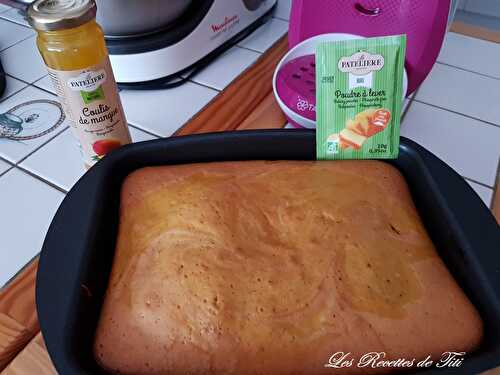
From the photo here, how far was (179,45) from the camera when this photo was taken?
0.83 metres

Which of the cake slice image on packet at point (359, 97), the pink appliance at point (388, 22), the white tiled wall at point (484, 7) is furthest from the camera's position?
the white tiled wall at point (484, 7)

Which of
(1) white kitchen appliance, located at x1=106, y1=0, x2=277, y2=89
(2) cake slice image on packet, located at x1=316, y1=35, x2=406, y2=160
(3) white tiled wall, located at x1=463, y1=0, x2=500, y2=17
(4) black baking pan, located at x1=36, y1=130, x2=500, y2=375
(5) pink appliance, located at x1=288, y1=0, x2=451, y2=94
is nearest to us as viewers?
(4) black baking pan, located at x1=36, y1=130, x2=500, y2=375

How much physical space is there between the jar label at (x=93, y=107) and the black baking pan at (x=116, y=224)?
44mm

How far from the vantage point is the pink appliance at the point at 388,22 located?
0.68 meters

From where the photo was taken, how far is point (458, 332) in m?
0.45

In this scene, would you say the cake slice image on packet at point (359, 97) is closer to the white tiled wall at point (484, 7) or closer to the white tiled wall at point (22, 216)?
the white tiled wall at point (22, 216)

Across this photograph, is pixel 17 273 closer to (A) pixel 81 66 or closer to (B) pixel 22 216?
(B) pixel 22 216

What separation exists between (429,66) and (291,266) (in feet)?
1.48

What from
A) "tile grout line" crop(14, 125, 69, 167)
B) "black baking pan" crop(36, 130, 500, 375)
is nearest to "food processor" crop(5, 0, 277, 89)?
"tile grout line" crop(14, 125, 69, 167)

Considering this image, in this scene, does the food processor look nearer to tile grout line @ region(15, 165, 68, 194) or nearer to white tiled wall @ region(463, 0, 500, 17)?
tile grout line @ region(15, 165, 68, 194)

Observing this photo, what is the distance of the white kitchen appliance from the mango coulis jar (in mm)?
206

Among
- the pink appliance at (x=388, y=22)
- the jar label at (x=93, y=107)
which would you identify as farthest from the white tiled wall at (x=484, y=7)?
the jar label at (x=93, y=107)

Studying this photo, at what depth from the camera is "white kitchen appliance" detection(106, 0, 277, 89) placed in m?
0.78

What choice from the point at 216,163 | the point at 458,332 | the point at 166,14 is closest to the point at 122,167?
the point at 216,163
